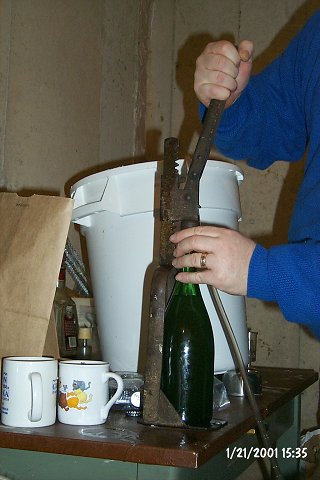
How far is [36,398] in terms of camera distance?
0.70 metres

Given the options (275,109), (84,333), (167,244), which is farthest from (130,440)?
Result: (275,109)

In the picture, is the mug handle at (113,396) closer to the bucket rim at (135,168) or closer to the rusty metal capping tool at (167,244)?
the rusty metal capping tool at (167,244)

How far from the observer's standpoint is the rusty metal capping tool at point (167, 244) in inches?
28.2

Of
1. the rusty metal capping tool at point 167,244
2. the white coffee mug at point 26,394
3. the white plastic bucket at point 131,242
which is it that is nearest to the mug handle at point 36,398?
the white coffee mug at point 26,394

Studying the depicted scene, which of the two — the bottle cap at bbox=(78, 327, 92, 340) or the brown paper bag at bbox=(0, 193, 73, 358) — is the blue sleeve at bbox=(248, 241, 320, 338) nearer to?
the brown paper bag at bbox=(0, 193, 73, 358)

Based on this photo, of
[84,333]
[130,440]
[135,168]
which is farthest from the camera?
[84,333]

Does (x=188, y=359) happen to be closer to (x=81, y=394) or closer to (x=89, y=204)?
(x=81, y=394)

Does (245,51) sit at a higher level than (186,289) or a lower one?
higher

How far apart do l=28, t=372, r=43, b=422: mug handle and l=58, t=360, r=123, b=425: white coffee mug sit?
1.4 inches

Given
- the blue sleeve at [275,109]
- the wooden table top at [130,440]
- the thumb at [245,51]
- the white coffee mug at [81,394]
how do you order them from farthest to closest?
the blue sleeve at [275,109], the thumb at [245,51], the white coffee mug at [81,394], the wooden table top at [130,440]

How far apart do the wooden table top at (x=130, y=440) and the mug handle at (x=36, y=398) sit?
15mm

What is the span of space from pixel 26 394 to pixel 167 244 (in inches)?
9.6

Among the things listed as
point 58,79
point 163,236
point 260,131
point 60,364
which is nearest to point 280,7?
point 58,79

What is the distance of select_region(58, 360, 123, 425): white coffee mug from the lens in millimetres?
727
